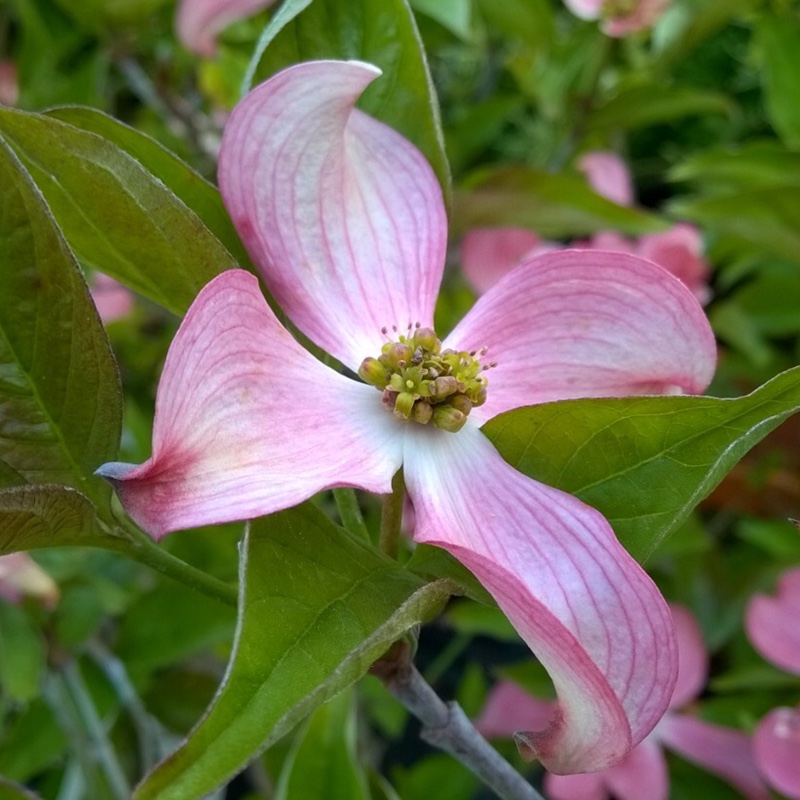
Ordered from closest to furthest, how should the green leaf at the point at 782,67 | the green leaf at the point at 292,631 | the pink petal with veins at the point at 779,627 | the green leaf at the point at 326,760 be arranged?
1. the green leaf at the point at 292,631
2. the green leaf at the point at 326,760
3. the pink petal with veins at the point at 779,627
4. the green leaf at the point at 782,67

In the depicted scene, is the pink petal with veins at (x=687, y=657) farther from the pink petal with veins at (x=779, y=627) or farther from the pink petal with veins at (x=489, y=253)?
the pink petal with veins at (x=489, y=253)

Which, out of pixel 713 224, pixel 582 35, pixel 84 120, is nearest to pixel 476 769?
pixel 84 120

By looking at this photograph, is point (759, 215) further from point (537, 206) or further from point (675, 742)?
point (675, 742)

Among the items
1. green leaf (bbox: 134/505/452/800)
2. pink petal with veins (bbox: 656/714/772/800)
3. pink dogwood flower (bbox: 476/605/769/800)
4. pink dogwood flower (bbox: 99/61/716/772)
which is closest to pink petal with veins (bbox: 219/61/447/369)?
pink dogwood flower (bbox: 99/61/716/772)

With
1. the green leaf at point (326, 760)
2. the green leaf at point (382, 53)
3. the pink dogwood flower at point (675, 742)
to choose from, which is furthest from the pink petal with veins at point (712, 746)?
the green leaf at point (382, 53)

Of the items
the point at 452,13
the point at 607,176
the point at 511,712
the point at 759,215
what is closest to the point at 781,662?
the point at 511,712

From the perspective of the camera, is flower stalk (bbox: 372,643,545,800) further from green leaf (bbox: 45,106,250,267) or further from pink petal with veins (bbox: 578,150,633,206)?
pink petal with veins (bbox: 578,150,633,206)

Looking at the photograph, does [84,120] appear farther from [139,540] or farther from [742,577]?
[742,577]

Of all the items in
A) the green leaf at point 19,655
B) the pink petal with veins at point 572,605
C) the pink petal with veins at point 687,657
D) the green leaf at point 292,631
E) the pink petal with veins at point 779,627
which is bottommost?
the pink petal with veins at point 687,657
